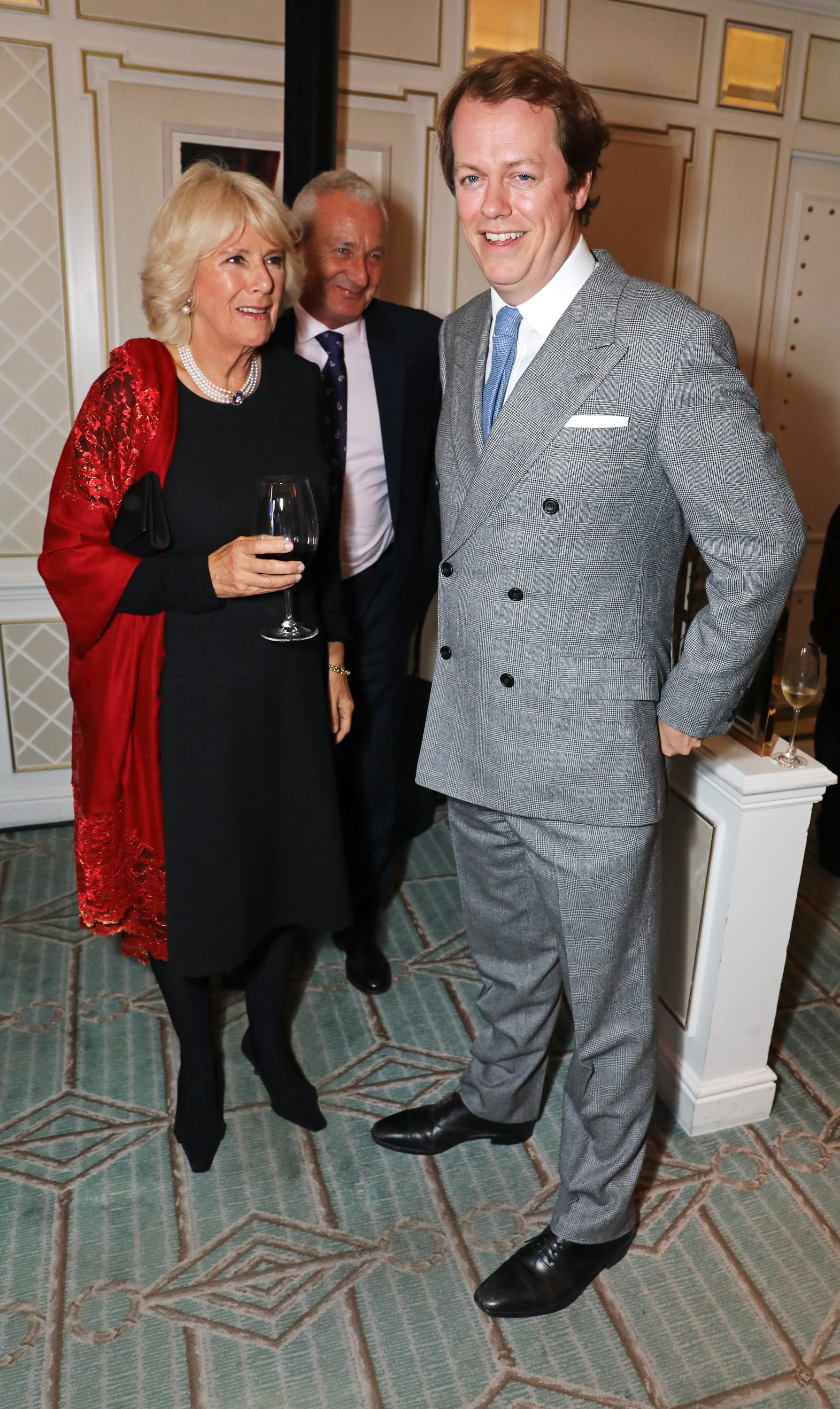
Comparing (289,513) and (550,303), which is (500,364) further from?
(289,513)

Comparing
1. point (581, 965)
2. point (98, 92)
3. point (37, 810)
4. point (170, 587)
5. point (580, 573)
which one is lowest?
point (37, 810)

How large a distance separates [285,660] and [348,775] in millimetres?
1052

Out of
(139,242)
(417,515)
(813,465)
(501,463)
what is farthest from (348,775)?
(813,465)

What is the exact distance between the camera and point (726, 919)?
2332 mm

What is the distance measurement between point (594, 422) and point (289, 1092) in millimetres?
1645

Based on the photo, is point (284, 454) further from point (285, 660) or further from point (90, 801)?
point (90, 801)

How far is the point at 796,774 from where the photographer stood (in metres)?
2.27

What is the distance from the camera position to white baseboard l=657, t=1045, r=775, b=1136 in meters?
2.47

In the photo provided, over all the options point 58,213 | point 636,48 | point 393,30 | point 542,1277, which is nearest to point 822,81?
point 636,48

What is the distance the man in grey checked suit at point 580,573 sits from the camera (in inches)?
64.0

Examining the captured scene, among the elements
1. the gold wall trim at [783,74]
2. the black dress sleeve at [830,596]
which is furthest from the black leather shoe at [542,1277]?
the gold wall trim at [783,74]

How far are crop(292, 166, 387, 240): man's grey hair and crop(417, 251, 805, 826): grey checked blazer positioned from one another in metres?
1.04

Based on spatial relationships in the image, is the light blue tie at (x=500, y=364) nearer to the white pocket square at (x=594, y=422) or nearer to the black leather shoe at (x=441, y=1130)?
the white pocket square at (x=594, y=422)

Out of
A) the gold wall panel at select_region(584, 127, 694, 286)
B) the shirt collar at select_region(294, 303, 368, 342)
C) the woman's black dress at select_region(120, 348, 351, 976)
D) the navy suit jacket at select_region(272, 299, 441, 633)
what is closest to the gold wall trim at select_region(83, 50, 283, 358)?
the shirt collar at select_region(294, 303, 368, 342)
